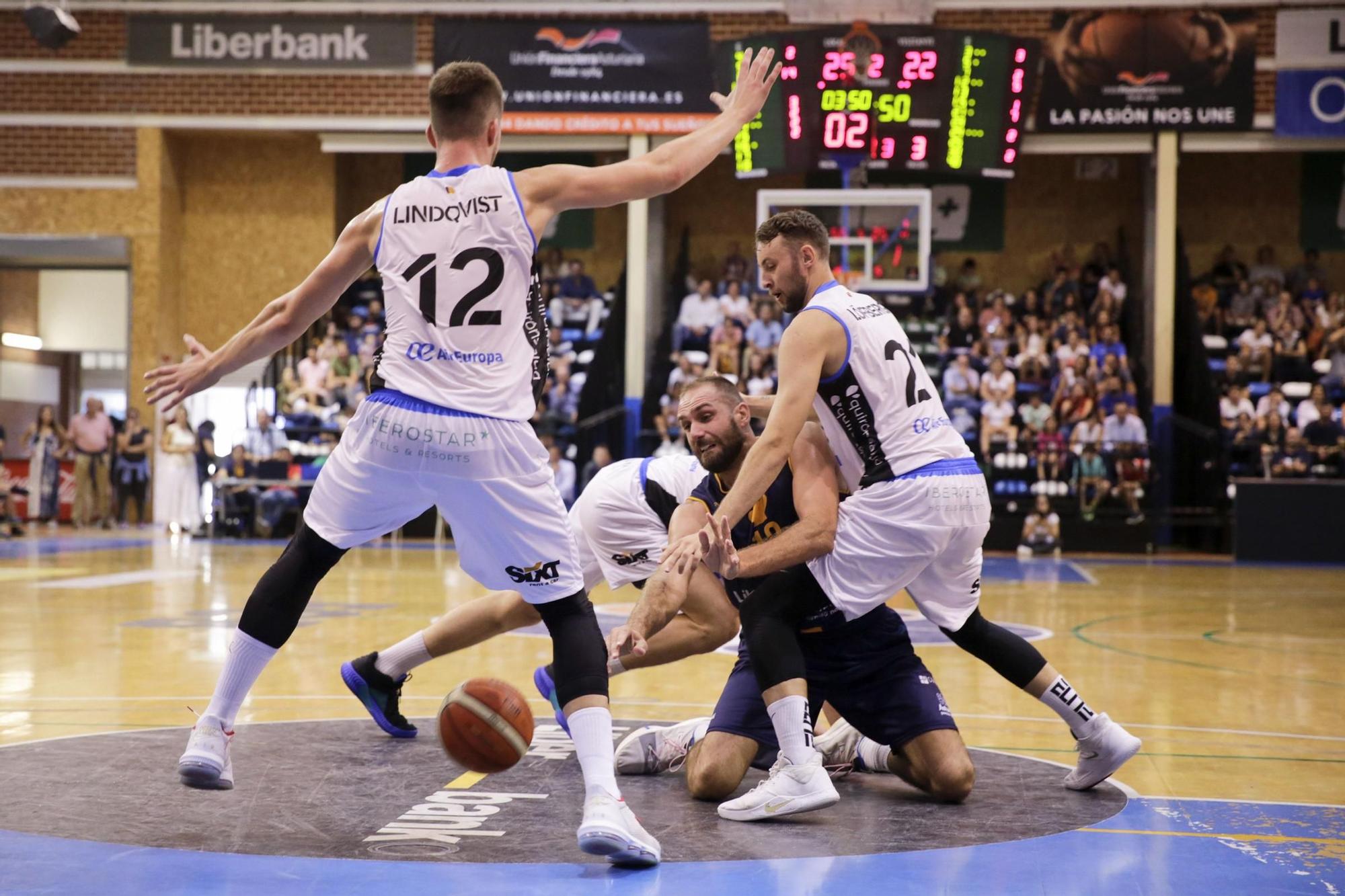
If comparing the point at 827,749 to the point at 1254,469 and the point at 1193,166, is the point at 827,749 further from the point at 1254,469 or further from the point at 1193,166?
the point at 1193,166

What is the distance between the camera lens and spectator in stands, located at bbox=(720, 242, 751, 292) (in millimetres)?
22281

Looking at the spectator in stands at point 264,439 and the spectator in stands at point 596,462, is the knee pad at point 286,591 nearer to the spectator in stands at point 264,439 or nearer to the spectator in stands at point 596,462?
the spectator in stands at point 596,462

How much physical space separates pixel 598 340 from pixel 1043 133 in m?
7.21

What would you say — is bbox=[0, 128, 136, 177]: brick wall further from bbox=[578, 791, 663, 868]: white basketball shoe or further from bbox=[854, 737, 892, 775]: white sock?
bbox=[578, 791, 663, 868]: white basketball shoe

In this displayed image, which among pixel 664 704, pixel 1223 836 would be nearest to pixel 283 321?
pixel 664 704

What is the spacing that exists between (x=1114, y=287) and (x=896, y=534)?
18.2 m

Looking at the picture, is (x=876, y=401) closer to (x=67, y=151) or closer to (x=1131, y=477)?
(x=1131, y=477)

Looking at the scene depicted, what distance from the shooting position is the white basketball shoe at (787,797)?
4168 mm

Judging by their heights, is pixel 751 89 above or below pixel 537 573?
above

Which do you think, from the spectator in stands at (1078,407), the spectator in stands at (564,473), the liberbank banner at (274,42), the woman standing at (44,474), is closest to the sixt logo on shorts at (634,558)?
the spectator in stands at (564,473)

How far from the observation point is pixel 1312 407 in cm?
1806

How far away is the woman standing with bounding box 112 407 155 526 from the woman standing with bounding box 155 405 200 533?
1.14 m

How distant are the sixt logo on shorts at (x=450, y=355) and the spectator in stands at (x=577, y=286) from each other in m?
18.6

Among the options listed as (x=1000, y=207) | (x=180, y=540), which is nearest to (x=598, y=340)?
(x=180, y=540)
